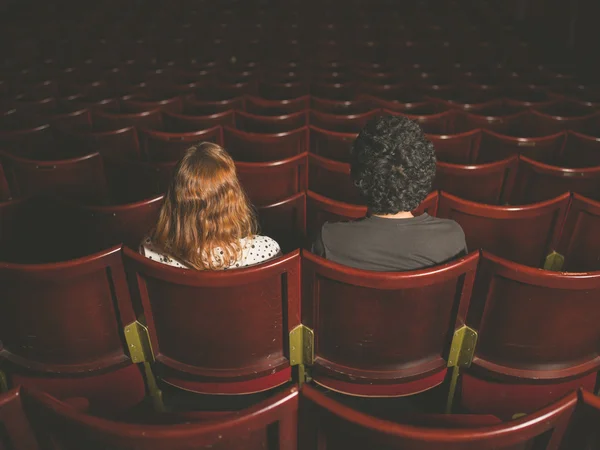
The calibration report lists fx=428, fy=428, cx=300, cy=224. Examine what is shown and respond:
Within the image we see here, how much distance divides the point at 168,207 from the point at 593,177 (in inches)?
29.1

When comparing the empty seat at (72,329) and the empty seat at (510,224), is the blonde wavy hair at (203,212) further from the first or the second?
the empty seat at (510,224)

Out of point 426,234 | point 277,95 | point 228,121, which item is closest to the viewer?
point 426,234

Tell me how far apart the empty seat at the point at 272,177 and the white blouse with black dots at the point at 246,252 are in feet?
0.93

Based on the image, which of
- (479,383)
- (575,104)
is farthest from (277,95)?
(479,383)

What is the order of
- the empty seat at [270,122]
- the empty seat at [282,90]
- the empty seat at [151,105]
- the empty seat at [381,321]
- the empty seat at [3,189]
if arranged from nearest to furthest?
the empty seat at [381,321] < the empty seat at [3,189] < the empty seat at [270,122] < the empty seat at [151,105] < the empty seat at [282,90]

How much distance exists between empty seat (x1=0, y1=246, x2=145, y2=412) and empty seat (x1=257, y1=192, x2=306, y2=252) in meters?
0.24

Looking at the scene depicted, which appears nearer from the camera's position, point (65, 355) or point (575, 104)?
point (65, 355)

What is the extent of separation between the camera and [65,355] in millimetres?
494

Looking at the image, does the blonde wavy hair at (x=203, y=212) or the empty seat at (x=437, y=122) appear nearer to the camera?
the blonde wavy hair at (x=203, y=212)

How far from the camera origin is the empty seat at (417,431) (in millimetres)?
252

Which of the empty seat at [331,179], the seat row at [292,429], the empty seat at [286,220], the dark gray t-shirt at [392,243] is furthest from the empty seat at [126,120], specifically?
the seat row at [292,429]

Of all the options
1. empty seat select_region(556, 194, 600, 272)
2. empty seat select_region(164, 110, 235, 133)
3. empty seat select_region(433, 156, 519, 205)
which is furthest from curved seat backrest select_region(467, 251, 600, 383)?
empty seat select_region(164, 110, 235, 133)

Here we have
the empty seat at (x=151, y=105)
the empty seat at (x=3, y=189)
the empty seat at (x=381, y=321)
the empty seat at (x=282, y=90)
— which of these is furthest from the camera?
the empty seat at (x=282, y=90)

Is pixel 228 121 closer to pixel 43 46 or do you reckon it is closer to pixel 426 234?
pixel 426 234
